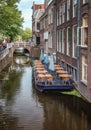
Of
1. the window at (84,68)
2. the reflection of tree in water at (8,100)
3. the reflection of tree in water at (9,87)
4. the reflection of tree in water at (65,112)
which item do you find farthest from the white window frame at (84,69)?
the reflection of tree in water at (9,87)

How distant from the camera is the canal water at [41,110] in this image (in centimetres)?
1673

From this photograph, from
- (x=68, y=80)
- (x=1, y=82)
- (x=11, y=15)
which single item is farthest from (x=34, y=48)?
(x=68, y=80)

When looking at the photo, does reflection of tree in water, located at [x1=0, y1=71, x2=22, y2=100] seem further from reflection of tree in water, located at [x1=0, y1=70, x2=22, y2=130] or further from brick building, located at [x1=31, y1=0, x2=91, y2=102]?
brick building, located at [x1=31, y1=0, x2=91, y2=102]

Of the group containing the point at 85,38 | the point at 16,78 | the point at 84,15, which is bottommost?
the point at 16,78

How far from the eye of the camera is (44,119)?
58.5ft

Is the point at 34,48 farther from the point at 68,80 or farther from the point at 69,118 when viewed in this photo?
the point at 69,118

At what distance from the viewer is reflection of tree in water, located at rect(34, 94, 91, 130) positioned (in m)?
16.7

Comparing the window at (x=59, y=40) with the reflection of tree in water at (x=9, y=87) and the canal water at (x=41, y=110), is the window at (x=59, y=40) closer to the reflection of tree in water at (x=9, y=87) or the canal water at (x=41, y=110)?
the reflection of tree in water at (x=9, y=87)

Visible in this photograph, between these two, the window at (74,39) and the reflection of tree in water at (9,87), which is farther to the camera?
the window at (74,39)

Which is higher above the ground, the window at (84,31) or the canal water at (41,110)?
the window at (84,31)

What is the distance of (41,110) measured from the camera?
19.9 m

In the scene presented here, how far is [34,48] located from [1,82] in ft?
123

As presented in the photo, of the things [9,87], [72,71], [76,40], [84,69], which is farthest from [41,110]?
[9,87]

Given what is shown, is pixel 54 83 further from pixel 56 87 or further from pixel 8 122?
pixel 8 122
